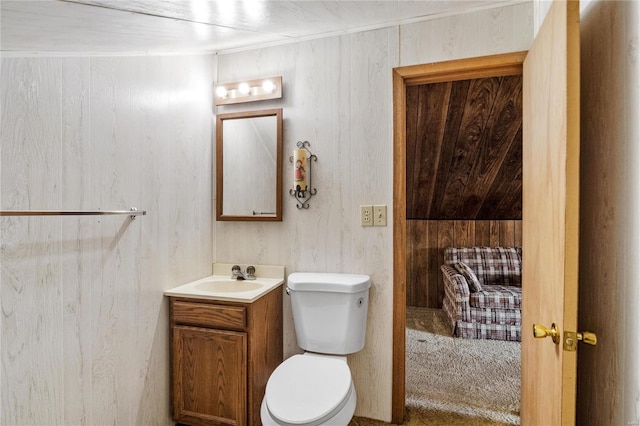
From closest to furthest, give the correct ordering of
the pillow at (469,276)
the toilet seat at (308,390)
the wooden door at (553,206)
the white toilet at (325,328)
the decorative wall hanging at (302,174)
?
the wooden door at (553,206) < the toilet seat at (308,390) < the white toilet at (325,328) < the decorative wall hanging at (302,174) < the pillow at (469,276)

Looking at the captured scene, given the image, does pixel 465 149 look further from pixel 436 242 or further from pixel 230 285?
pixel 230 285

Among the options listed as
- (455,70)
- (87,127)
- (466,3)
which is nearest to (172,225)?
(87,127)

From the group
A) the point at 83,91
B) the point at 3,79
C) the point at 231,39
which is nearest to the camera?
the point at 3,79

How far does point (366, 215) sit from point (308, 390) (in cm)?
94

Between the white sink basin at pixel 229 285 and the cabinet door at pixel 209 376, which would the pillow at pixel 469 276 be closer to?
the white sink basin at pixel 229 285

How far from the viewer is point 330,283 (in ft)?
5.75

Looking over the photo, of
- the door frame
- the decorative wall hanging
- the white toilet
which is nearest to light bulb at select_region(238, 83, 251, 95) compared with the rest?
the decorative wall hanging

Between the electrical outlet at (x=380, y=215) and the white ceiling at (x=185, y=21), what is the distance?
40.3 inches

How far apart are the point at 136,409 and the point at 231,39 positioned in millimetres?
2053

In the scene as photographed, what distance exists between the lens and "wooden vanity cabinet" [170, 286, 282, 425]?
5.51 feet

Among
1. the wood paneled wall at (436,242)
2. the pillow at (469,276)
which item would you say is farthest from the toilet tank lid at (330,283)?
the wood paneled wall at (436,242)

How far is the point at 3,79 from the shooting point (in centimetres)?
108

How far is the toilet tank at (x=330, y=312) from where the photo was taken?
1759 mm

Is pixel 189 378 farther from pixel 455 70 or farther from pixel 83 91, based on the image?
pixel 455 70
